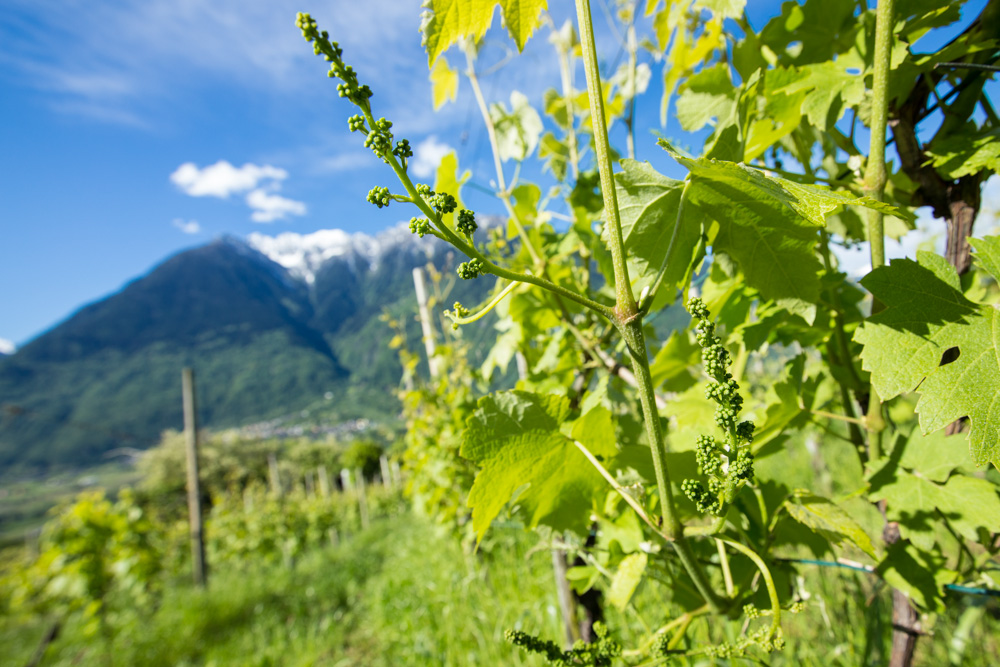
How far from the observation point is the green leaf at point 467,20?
0.77 meters

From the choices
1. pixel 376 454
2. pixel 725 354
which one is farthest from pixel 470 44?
pixel 376 454

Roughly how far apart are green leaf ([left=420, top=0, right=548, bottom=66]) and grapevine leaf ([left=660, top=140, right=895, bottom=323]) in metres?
0.34

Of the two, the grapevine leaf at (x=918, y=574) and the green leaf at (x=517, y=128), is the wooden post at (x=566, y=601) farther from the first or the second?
the green leaf at (x=517, y=128)

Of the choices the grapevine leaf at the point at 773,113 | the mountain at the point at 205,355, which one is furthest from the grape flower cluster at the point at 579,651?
the mountain at the point at 205,355

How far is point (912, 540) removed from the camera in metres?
0.96

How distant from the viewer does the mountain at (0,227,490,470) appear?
388 feet

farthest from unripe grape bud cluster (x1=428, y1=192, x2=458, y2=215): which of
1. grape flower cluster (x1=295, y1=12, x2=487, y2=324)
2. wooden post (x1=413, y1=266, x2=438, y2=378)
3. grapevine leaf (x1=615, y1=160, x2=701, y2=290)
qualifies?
wooden post (x1=413, y1=266, x2=438, y2=378)

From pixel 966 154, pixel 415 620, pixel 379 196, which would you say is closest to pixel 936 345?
pixel 966 154

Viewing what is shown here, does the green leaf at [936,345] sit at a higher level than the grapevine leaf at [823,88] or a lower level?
lower

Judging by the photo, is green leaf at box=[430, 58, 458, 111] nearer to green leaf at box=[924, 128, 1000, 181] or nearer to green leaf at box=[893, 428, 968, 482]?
green leaf at box=[924, 128, 1000, 181]

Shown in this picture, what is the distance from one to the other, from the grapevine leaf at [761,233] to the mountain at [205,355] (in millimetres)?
98752

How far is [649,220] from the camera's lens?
780 mm

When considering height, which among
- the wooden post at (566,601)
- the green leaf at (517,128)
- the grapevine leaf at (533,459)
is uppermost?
the green leaf at (517,128)

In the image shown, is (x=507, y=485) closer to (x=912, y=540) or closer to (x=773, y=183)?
(x=773, y=183)
